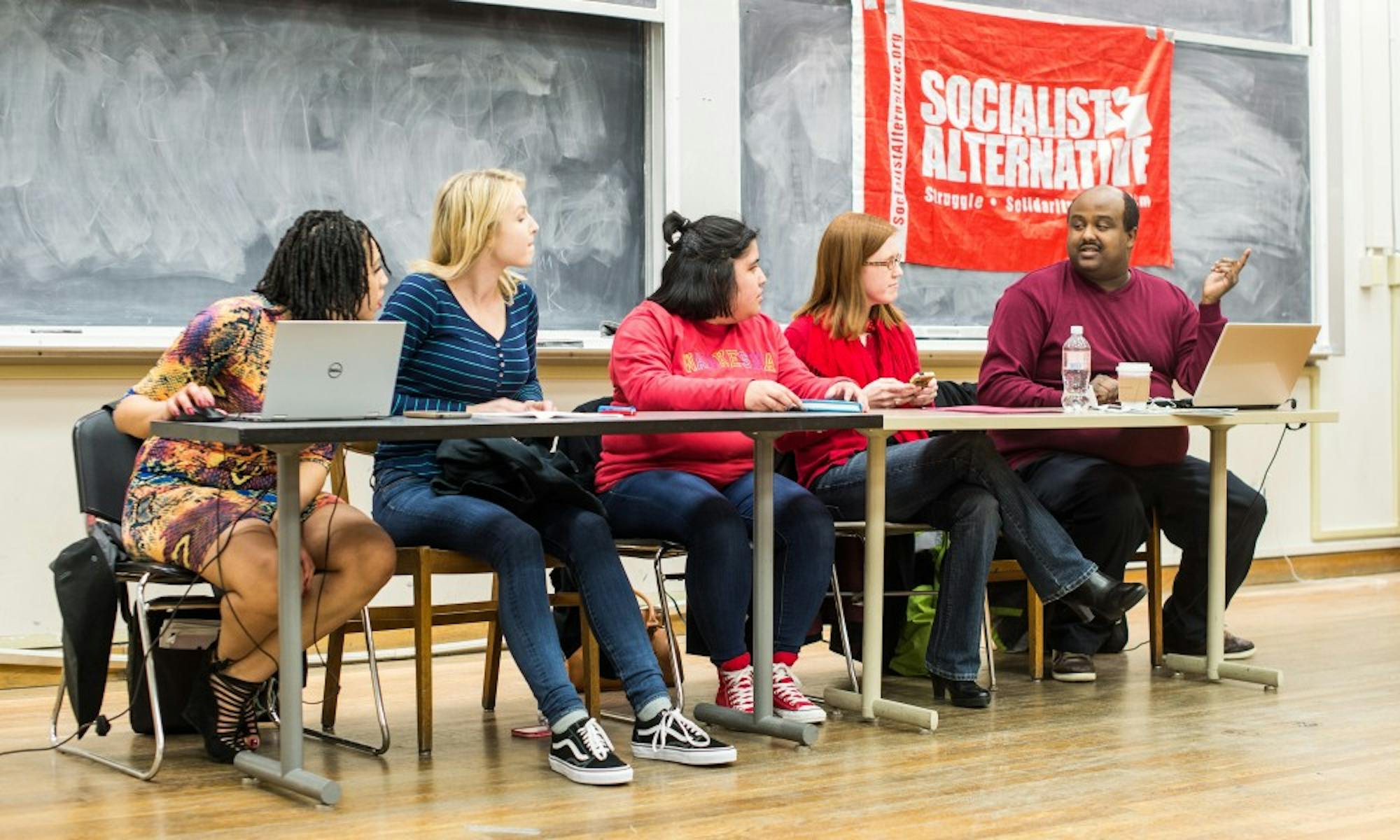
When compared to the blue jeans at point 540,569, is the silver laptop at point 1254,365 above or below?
above

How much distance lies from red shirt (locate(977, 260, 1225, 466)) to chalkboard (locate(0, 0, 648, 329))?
1.27 m

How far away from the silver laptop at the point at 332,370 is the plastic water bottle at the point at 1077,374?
1.65 metres

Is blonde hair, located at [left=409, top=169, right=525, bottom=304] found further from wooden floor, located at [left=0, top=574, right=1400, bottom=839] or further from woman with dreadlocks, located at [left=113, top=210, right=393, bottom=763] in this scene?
wooden floor, located at [left=0, top=574, right=1400, bottom=839]

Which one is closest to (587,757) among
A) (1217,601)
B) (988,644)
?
(988,644)

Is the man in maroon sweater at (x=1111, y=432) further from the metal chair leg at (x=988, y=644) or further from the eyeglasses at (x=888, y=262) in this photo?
the eyeglasses at (x=888, y=262)

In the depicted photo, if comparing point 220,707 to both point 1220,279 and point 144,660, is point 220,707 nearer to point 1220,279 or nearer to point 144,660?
point 144,660

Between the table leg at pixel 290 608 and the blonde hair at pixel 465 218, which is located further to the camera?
the blonde hair at pixel 465 218

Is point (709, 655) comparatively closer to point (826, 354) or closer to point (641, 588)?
point (826, 354)

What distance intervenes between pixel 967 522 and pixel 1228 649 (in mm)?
1183

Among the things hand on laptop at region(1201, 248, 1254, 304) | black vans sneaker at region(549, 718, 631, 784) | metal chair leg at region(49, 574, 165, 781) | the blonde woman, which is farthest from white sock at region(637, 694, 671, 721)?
hand on laptop at region(1201, 248, 1254, 304)

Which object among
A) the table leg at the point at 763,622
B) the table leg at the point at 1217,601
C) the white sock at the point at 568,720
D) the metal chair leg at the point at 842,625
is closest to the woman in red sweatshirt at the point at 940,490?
the metal chair leg at the point at 842,625

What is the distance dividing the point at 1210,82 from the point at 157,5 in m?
3.76

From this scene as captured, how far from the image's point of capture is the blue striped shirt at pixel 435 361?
10.9ft

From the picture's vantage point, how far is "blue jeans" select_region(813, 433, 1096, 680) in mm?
3656
